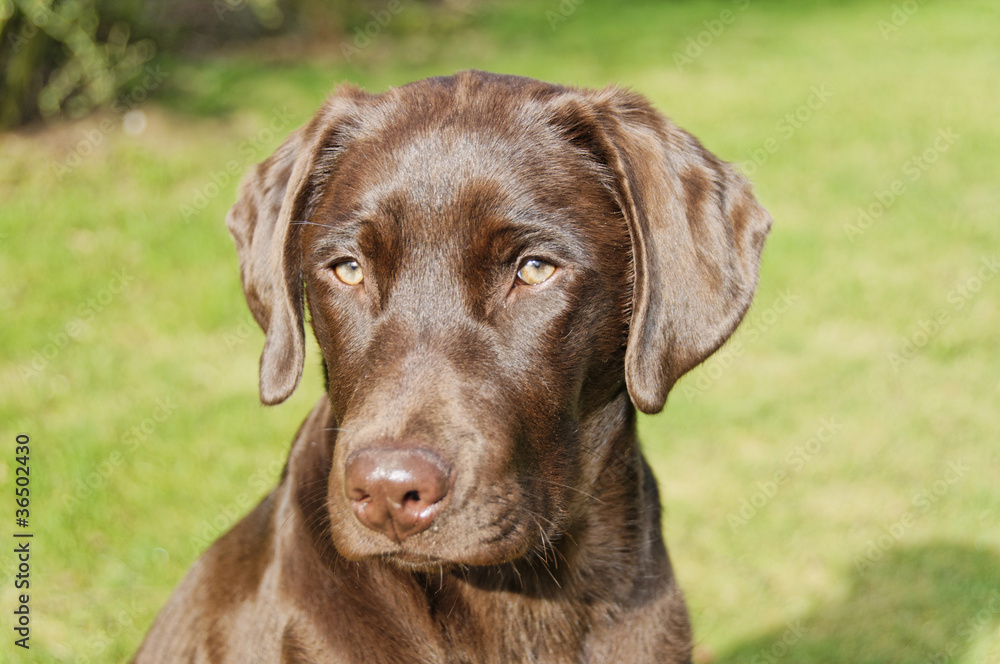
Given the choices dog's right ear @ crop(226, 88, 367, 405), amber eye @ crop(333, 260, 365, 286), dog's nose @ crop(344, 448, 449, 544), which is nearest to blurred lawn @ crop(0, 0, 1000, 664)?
dog's right ear @ crop(226, 88, 367, 405)

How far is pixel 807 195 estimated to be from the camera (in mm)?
10305

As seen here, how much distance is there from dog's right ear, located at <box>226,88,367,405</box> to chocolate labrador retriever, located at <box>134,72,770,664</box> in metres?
0.01

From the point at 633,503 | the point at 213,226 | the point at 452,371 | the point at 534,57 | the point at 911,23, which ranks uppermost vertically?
the point at 452,371

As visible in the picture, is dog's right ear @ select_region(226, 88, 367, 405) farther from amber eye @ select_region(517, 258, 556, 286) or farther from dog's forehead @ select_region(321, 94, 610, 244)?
amber eye @ select_region(517, 258, 556, 286)

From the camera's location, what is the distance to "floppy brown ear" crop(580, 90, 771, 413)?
2.86 meters

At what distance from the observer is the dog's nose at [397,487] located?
2400 mm

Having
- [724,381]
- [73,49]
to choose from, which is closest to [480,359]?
[724,381]

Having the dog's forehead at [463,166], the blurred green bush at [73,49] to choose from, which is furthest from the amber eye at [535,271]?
the blurred green bush at [73,49]

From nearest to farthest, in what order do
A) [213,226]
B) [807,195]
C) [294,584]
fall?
1. [294,584]
2. [213,226]
3. [807,195]

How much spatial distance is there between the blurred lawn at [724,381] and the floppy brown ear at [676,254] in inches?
92.4

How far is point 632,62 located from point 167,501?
1108cm

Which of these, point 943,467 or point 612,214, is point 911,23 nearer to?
point 943,467

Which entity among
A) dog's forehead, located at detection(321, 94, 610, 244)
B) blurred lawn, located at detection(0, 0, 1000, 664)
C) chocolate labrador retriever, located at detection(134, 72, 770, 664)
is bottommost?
blurred lawn, located at detection(0, 0, 1000, 664)

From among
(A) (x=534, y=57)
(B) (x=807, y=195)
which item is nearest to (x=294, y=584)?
(B) (x=807, y=195)
